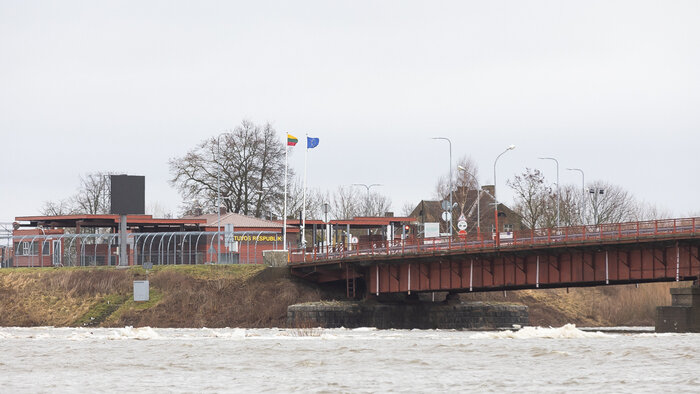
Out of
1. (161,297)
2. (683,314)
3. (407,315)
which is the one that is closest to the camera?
(683,314)

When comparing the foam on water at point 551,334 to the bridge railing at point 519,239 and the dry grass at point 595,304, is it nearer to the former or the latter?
the bridge railing at point 519,239

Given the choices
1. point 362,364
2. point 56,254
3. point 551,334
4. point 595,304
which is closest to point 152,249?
point 56,254

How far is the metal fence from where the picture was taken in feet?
334

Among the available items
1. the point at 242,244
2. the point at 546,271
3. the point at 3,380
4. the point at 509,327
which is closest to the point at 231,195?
the point at 242,244

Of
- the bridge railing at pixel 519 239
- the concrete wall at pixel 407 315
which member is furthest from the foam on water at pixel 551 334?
the concrete wall at pixel 407 315

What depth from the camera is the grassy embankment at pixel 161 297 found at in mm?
86188

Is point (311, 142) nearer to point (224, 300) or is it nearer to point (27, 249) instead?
point (224, 300)

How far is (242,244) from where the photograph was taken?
10756 centimetres

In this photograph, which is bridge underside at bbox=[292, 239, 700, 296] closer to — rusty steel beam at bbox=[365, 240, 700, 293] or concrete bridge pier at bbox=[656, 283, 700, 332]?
rusty steel beam at bbox=[365, 240, 700, 293]

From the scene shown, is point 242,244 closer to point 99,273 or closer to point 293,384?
point 99,273

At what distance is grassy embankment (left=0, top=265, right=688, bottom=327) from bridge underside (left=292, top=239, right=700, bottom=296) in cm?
371

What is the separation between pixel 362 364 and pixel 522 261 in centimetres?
3635

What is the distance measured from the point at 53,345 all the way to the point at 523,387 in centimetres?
2952

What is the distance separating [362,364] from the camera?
144 feet
